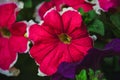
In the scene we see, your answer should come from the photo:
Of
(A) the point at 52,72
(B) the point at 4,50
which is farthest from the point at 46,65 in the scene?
(B) the point at 4,50

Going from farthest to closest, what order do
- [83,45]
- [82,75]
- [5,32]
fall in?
1. [5,32]
2. [83,45]
3. [82,75]

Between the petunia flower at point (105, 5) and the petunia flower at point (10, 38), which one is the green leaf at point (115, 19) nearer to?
the petunia flower at point (105, 5)

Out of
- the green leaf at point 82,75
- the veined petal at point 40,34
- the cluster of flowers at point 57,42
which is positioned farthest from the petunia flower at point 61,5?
the green leaf at point 82,75

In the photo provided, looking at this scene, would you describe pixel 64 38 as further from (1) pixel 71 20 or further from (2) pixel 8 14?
(2) pixel 8 14

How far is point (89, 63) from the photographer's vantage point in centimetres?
90

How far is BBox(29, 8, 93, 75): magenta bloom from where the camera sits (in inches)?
37.3

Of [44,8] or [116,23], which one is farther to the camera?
[44,8]

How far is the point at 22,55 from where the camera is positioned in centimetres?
105

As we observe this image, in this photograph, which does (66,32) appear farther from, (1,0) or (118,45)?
(1,0)

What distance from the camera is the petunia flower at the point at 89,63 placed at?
865mm

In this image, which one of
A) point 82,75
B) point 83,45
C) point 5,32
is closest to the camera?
point 82,75

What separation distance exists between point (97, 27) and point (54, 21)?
12 cm

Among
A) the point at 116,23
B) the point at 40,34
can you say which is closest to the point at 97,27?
the point at 116,23

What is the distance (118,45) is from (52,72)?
19 centimetres
